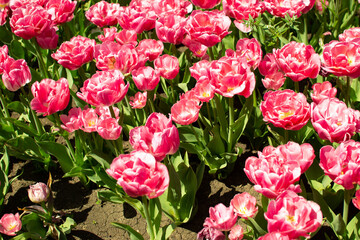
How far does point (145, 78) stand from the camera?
2260 millimetres

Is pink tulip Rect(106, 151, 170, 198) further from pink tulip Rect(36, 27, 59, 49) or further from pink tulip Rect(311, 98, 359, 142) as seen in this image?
pink tulip Rect(36, 27, 59, 49)

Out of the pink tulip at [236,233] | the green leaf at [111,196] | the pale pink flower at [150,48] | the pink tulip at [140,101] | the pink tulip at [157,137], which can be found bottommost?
the green leaf at [111,196]

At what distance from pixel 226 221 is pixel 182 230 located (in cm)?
60

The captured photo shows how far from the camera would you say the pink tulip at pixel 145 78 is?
7.43 ft

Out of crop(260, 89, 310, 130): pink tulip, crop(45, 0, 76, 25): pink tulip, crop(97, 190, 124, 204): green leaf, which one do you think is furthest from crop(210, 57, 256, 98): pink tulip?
crop(45, 0, 76, 25): pink tulip

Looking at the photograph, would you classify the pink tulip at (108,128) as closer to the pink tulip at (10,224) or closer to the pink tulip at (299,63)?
the pink tulip at (10,224)

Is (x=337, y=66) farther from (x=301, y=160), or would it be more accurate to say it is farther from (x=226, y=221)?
(x=226, y=221)

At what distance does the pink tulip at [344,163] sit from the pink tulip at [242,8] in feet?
4.05

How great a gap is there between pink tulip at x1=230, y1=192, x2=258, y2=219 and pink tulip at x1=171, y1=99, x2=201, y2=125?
1.47 feet

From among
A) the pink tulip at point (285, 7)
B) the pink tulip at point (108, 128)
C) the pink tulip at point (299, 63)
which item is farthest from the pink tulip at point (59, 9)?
the pink tulip at point (299, 63)

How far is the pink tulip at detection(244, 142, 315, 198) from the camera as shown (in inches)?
63.4

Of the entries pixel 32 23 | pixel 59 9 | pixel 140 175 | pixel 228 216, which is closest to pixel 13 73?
pixel 32 23

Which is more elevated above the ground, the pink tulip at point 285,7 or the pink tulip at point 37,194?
the pink tulip at point 285,7

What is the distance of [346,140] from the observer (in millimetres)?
1812
